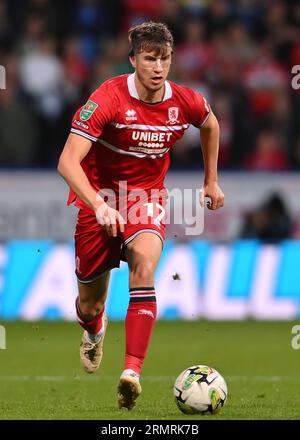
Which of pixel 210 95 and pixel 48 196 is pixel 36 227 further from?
pixel 210 95

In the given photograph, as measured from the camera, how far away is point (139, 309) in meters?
7.39

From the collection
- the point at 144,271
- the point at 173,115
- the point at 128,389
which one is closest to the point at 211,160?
the point at 173,115

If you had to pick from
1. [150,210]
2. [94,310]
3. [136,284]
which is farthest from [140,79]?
[94,310]

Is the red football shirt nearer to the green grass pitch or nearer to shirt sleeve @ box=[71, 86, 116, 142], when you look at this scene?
shirt sleeve @ box=[71, 86, 116, 142]

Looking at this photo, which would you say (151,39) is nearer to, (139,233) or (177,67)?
(139,233)

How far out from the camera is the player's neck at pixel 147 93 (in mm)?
7875

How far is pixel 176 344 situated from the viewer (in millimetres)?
12266

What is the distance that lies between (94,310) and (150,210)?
1.23 metres

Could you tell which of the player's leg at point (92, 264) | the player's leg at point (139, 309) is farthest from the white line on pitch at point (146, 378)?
the player's leg at point (139, 309)

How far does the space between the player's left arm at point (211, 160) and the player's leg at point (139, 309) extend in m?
0.78

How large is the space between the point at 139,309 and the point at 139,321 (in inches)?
2.9

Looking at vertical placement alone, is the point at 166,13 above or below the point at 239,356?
above

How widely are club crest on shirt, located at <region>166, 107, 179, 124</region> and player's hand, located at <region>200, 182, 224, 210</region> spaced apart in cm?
57

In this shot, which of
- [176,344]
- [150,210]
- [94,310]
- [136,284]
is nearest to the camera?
[136,284]
